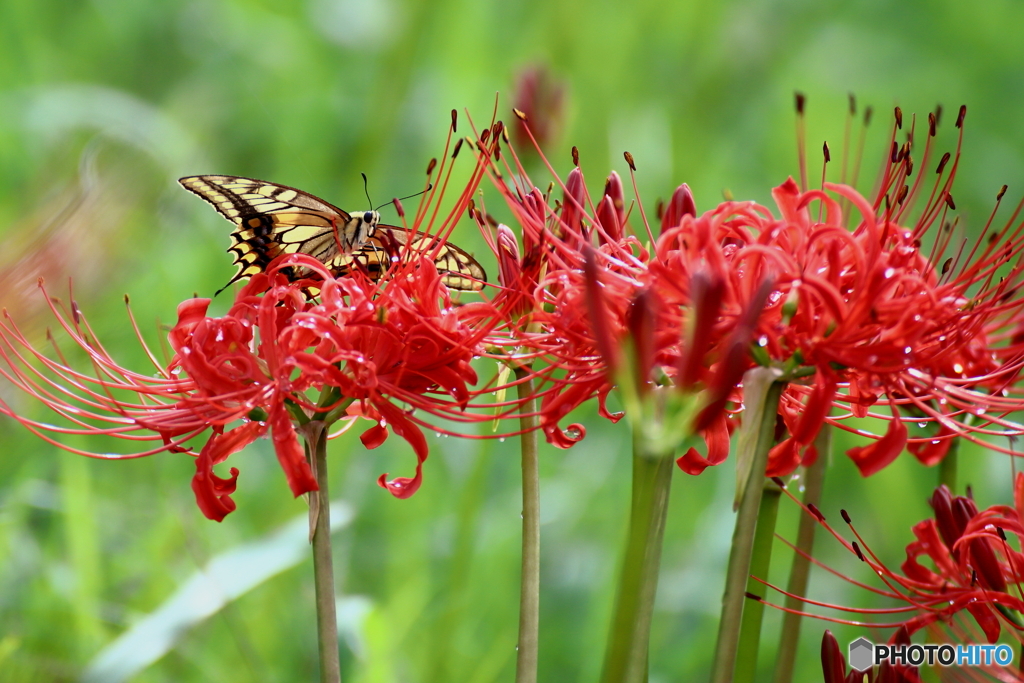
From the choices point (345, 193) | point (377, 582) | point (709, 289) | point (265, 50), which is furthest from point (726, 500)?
point (265, 50)

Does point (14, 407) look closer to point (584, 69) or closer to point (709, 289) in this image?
point (709, 289)

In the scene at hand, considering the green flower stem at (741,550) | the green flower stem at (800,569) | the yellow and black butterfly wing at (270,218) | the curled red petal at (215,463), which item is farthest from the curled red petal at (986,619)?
the yellow and black butterfly wing at (270,218)

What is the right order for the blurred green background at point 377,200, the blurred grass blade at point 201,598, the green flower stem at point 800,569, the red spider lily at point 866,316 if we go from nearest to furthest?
1. the red spider lily at point 866,316
2. the green flower stem at point 800,569
3. the blurred grass blade at point 201,598
4. the blurred green background at point 377,200

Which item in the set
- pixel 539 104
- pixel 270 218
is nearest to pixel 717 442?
pixel 270 218

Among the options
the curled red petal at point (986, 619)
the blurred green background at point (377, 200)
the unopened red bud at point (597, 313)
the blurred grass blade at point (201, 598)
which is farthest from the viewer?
the blurred green background at point (377, 200)

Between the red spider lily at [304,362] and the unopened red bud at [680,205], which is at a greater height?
the unopened red bud at [680,205]

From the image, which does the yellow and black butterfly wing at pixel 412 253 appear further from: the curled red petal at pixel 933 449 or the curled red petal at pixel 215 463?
the curled red petal at pixel 933 449
